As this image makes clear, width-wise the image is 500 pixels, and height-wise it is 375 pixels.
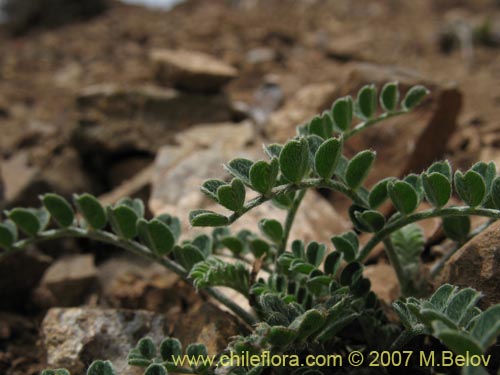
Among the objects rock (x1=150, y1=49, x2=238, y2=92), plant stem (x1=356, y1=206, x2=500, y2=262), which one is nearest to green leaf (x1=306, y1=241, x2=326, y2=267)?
plant stem (x1=356, y1=206, x2=500, y2=262)

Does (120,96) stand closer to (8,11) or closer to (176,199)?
(176,199)

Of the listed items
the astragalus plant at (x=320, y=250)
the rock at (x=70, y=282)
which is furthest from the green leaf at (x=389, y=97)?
the rock at (x=70, y=282)

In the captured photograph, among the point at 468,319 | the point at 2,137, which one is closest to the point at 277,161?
the point at 468,319

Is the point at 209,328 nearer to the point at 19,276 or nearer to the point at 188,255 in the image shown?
the point at 188,255

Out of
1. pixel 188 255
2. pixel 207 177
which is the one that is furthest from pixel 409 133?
pixel 188 255

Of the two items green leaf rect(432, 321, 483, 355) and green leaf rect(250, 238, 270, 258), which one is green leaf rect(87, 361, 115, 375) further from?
green leaf rect(432, 321, 483, 355)
